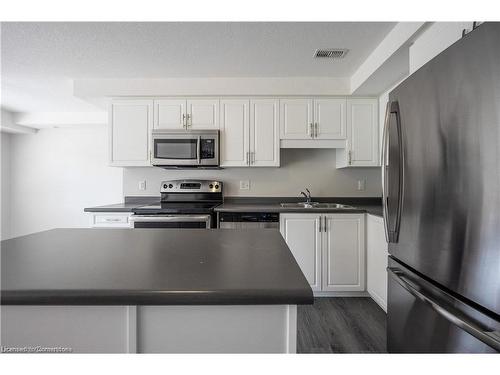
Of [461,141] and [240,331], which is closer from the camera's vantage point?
[240,331]

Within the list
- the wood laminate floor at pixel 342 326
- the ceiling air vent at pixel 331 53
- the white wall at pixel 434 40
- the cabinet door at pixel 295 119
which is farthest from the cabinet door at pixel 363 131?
the wood laminate floor at pixel 342 326

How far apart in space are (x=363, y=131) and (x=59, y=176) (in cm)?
551

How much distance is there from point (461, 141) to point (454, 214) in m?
0.28

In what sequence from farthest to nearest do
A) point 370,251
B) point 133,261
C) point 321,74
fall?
point 321,74
point 370,251
point 133,261

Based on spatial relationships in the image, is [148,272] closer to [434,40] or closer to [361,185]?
[434,40]

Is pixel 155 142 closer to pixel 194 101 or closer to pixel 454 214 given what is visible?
pixel 194 101

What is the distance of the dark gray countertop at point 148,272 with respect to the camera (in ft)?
2.07

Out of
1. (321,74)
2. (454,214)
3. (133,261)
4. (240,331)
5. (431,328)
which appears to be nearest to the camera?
(240,331)

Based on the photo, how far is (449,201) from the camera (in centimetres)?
101

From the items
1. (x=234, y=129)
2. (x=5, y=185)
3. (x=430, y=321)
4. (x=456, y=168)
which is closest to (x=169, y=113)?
(x=234, y=129)

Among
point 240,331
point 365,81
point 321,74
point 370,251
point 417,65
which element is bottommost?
point 370,251

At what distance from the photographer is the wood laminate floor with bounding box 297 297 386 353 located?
5.91 ft

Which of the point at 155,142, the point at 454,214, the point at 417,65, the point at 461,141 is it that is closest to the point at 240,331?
the point at 454,214

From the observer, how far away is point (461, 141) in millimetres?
Result: 951
